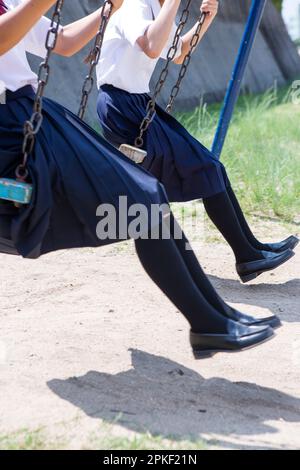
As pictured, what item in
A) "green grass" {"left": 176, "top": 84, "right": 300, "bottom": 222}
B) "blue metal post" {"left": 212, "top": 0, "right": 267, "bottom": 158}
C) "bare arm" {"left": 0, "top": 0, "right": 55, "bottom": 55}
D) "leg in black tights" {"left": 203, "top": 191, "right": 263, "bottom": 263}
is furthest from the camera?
"green grass" {"left": 176, "top": 84, "right": 300, "bottom": 222}

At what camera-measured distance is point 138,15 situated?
3.74 meters

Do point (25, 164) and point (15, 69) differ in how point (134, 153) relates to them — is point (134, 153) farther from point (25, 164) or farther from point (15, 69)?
point (25, 164)

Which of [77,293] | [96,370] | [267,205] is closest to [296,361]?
[96,370]

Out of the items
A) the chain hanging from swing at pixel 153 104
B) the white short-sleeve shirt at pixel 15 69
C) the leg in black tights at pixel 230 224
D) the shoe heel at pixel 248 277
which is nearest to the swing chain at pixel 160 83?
the chain hanging from swing at pixel 153 104

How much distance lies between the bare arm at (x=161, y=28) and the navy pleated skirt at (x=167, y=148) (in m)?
0.36

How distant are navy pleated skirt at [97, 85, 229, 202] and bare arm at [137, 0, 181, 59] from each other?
0.36 meters

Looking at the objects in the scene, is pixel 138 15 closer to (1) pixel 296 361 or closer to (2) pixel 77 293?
(2) pixel 77 293

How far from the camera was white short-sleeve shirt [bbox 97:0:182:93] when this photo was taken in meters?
3.77

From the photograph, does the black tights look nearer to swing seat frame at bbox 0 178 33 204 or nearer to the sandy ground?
the sandy ground

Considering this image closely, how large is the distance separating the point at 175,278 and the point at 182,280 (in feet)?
0.08

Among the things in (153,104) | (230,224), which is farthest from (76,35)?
(230,224)

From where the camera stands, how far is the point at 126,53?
387cm

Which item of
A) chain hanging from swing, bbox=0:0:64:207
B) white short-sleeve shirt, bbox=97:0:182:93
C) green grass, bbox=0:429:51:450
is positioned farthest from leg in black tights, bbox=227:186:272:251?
green grass, bbox=0:429:51:450

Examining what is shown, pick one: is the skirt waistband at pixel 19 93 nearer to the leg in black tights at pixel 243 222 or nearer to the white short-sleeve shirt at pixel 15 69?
the white short-sleeve shirt at pixel 15 69
